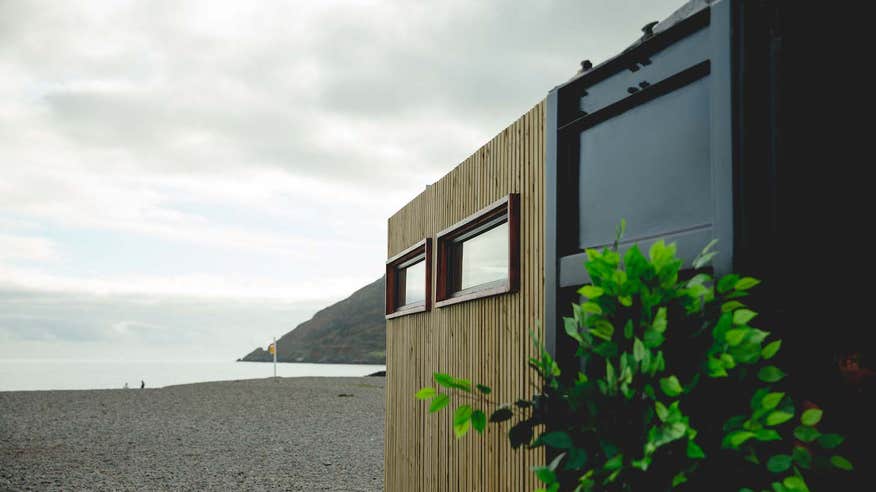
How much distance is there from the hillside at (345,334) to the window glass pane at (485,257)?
106 metres

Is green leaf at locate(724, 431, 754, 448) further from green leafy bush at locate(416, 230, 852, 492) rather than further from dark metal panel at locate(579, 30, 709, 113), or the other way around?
dark metal panel at locate(579, 30, 709, 113)

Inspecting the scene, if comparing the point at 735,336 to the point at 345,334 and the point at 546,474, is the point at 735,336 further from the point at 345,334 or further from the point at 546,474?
the point at 345,334

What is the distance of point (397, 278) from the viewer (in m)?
8.38

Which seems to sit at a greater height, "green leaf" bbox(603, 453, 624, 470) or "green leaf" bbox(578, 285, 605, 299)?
"green leaf" bbox(578, 285, 605, 299)

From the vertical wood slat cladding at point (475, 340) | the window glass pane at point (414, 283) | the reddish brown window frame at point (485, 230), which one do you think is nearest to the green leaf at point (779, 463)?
the vertical wood slat cladding at point (475, 340)

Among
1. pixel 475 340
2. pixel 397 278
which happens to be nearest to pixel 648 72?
pixel 475 340

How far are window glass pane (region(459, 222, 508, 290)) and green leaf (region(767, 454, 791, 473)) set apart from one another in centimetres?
285

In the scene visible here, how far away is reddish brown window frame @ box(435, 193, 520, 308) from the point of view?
4.89 meters

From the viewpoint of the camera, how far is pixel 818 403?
10.4ft

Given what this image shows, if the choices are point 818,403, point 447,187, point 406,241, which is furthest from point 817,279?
point 406,241

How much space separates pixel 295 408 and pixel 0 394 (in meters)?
9.35

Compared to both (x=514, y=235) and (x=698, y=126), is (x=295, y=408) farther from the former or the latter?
(x=698, y=126)

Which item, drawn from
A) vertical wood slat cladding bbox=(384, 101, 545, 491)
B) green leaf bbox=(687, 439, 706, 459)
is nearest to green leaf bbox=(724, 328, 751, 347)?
green leaf bbox=(687, 439, 706, 459)

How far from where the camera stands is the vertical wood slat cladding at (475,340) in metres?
4.70
